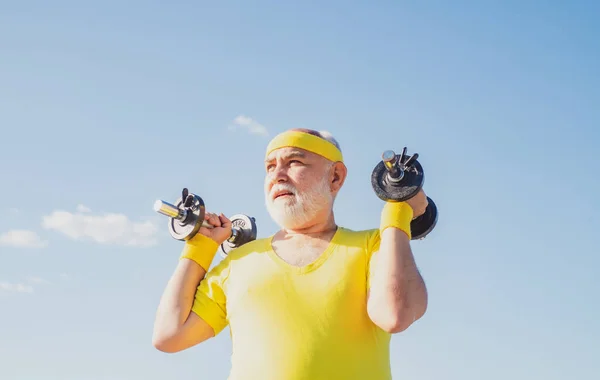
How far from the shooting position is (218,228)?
459 cm

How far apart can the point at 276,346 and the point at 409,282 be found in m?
0.77

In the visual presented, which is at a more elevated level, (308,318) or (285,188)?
(285,188)

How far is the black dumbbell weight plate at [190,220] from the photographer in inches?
175

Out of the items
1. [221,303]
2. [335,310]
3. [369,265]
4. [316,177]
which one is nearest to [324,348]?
[335,310]

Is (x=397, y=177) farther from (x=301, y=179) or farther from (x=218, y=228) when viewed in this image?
(x=218, y=228)

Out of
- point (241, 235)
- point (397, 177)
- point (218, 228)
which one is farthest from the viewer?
point (241, 235)

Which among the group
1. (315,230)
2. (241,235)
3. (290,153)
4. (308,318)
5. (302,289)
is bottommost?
(308,318)

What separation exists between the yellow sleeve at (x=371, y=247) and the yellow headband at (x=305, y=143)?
585 mm

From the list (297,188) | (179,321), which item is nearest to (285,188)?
(297,188)

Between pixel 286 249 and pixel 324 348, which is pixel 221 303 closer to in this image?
pixel 286 249

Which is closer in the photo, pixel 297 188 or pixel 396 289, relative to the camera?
pixel 396 289

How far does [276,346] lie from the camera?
12.3 ft

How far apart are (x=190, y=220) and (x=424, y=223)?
144 cm

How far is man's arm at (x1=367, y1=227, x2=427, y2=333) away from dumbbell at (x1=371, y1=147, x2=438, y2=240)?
22 cm
